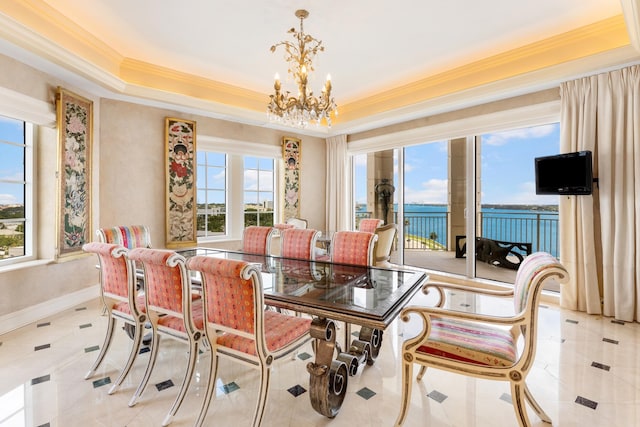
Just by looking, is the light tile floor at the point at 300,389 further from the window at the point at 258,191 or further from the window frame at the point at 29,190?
the window at the point at 258,191

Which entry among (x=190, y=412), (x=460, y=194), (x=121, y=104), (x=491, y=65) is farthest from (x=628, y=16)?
(x=121, y=104)

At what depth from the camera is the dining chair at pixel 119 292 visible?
2139 mm

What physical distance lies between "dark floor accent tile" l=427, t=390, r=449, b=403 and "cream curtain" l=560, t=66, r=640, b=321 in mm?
2525

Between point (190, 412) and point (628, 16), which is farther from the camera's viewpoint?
point (628, 16)

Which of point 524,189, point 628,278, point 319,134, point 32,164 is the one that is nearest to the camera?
point 628,278

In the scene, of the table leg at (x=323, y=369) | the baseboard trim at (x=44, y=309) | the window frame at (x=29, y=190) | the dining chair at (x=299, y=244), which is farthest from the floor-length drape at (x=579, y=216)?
the window frame at (x=29, y=190)

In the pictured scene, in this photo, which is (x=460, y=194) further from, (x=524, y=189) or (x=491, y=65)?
(x=491, y=65)

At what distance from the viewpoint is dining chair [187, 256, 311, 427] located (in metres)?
1.60

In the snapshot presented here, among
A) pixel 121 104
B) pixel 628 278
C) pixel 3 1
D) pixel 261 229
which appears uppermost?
pixel 3 1

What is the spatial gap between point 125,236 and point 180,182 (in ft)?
4.88

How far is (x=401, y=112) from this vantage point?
484 centimetres

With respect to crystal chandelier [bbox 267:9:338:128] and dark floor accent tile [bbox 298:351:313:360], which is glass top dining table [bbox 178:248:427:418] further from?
crystal chandelier [bbox 267:9:338:128]

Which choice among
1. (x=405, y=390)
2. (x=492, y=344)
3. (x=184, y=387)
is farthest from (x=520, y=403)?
(x=184, y=387)

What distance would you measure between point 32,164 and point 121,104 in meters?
1.30
